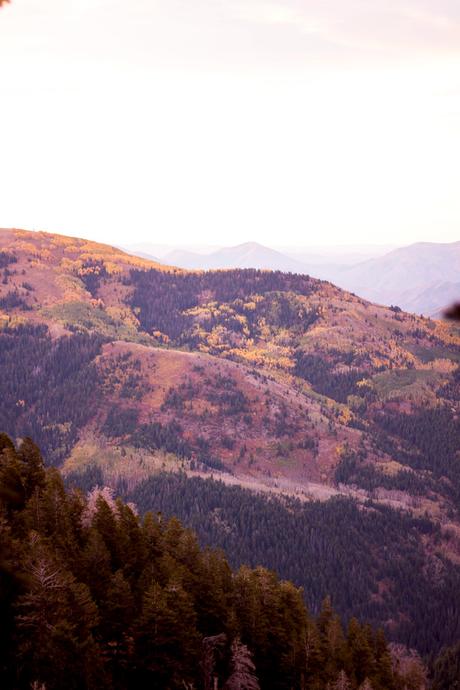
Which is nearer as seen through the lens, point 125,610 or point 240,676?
point 240,676

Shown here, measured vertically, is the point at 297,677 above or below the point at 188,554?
below

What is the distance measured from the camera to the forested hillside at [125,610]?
4103 cm

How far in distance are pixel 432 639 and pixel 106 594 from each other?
159 metres

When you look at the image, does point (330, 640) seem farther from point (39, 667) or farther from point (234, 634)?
point (39, 667)

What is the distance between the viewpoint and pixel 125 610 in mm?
50531

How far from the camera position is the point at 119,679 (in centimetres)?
4706

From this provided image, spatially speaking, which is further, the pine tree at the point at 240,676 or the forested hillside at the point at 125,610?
the pine tree at the point at 240,676

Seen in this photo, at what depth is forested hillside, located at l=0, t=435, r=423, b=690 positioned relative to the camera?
41031 millimetres

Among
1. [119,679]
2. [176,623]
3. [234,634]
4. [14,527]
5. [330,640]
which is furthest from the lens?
[330,640]

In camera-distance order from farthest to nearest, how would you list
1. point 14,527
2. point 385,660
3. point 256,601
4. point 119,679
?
point 385,660 < point 256,601 < point 14,527 < point 119,679

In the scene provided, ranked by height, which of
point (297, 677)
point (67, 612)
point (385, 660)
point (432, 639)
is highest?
point (67, 612)

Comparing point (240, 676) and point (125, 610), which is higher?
point (125, 610)

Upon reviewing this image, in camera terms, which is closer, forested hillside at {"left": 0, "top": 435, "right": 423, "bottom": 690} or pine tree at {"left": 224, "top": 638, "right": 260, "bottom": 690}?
forested hillside at {"left": 0, "top": 435, "right": 423, "bottom": 690}

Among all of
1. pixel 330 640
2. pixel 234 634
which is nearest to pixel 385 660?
pixel 330 640
